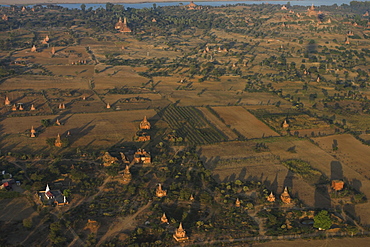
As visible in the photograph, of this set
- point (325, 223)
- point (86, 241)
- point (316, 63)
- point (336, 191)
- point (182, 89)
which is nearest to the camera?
point (86, 241)


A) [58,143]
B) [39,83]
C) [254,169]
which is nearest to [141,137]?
[58,143]

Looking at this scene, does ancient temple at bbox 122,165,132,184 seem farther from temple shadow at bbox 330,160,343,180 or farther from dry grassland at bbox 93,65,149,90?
dry grassland at bbox 93,65,149,90

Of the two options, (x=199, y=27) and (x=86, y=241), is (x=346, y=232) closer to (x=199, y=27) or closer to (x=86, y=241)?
(x=86, y=241)

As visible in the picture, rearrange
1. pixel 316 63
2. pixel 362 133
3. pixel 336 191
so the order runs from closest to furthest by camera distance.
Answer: pixel 336 191
pixel 362 133
pixel 316 63

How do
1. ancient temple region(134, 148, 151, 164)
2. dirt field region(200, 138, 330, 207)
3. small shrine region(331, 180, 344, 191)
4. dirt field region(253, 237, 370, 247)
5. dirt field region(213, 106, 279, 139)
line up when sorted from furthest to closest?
dirt field region(213, 106, 279, 139)
ancient temple region(134, 148, 151, 164)
small shrine region(331, 180, 344, 191)
dirt field region(200, 138, 330, 207)
dirt field region(253, 237, 370, 247)

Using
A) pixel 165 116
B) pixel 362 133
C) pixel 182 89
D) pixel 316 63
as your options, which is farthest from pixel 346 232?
pixel 316 63

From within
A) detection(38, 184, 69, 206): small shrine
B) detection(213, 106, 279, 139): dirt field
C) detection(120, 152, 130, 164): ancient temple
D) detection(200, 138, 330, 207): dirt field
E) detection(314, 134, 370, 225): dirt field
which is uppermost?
detection(38, 184, 69, 206): small shrine

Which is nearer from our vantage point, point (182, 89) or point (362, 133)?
point (362, 133)

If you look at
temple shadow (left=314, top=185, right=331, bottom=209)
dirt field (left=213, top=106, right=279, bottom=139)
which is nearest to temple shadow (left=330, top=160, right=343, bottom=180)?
temple shadow (left=314, top=185, right=331, bottom=209)
